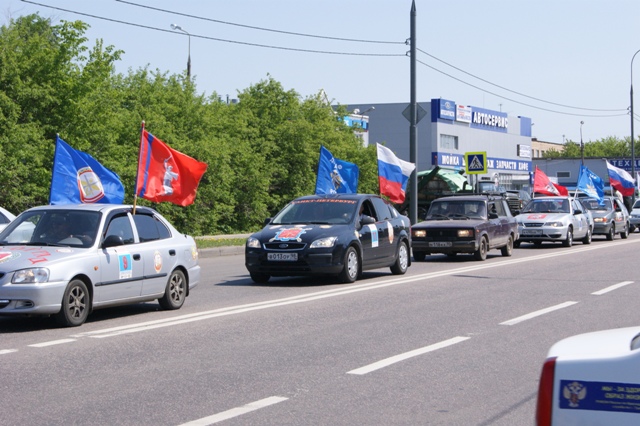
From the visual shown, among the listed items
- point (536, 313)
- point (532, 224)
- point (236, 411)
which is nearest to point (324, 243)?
point (536, 313)

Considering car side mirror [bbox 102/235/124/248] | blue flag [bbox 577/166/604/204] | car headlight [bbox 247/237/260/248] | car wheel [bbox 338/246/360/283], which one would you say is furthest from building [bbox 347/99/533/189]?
car side mirror [bbox 102/235/124/248]

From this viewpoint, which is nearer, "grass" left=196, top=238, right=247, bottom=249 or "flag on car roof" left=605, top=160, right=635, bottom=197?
"grass" left=196, top=238, right=247, bottom=249

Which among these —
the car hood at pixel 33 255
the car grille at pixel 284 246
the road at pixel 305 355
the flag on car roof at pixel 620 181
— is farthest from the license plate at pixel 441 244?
the flag on car roof at pixel 620 181

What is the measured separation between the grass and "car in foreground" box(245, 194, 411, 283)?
29.7 feet

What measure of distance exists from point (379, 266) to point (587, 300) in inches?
182

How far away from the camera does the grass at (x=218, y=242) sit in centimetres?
2689

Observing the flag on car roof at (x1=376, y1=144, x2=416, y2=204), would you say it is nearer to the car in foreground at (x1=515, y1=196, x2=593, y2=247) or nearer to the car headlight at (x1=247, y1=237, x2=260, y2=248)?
the car in foreground at (x1=515, y1=196, x2=593, y2=247)

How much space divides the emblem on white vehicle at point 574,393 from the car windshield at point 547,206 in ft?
93.7

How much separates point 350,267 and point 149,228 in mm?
5071

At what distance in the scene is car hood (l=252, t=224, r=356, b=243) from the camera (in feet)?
52.6

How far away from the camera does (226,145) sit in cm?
3459

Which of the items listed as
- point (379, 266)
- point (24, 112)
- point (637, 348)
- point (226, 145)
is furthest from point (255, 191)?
point (637, 348)

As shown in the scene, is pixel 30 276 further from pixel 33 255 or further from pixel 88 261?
pixel 88 261

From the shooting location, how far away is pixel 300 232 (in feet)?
53.0
